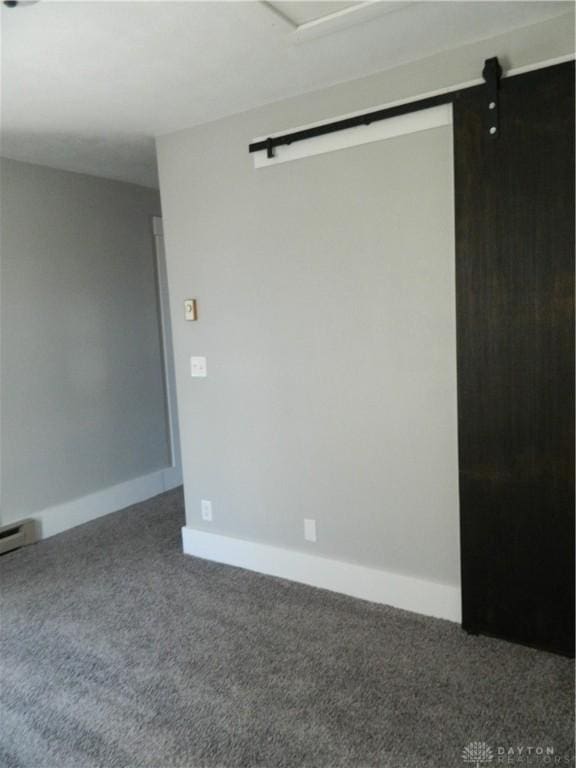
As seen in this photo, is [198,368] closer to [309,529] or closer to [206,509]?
[206,509]

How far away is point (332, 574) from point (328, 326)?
1252 millimetres

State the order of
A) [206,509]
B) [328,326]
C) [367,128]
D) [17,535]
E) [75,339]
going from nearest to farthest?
[367,128]
[328,326]
[206,509]
[17,535]
[75,339]

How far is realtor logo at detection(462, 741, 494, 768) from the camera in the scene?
1.71 m

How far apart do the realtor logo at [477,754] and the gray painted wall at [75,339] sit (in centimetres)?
292

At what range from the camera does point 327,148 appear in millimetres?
2539

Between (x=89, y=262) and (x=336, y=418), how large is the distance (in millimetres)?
2309

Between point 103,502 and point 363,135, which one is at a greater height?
point 363,135

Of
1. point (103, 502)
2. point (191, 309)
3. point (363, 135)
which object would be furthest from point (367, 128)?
point (103, 502)

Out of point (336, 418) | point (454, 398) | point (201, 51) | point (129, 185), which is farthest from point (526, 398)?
point (129, 185)

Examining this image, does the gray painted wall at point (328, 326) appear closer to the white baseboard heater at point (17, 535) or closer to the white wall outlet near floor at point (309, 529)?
the white wall outlet near floor at point (309, 529)

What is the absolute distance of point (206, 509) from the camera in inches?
127

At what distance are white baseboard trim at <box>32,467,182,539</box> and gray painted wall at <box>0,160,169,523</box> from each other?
0.06m

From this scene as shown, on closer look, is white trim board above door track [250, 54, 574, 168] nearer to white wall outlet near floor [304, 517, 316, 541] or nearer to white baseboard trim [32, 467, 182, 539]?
white wall outlet near floor [304, 517, 316, 541]

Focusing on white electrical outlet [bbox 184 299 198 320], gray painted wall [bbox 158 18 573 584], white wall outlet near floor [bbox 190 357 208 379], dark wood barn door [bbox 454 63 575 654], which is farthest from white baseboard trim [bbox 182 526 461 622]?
white electrical outlet [bbox 184 299 198 320]
